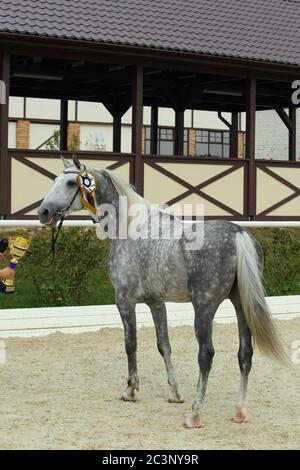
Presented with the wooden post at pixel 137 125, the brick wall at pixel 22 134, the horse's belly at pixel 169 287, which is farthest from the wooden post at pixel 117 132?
the horse's belly at pixel 169 287

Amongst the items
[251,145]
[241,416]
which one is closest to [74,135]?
[251,145]

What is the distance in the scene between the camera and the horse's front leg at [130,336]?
7297 mm

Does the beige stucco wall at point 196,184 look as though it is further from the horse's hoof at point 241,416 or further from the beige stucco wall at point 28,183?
the horse's hoof at point 241,416

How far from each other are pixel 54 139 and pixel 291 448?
2226cm

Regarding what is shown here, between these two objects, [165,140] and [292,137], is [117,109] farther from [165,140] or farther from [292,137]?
[165,140]

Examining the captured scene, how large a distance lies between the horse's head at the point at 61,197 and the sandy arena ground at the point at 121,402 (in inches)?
62.6

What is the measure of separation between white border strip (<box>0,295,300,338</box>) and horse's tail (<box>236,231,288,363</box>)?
457 cm

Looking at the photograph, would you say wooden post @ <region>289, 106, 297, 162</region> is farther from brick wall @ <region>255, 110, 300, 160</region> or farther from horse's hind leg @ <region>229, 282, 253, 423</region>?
horse's hind leg @ <region>229, 282, 253, 423</region>

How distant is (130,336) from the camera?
7352 millimetres

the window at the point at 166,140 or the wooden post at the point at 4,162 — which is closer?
the wooden post at the point at 4,162

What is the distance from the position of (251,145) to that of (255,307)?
9.65m

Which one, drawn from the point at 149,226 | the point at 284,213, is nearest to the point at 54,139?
the point at 284,213

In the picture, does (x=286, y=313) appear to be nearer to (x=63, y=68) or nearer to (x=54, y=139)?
(x=63, y=68)

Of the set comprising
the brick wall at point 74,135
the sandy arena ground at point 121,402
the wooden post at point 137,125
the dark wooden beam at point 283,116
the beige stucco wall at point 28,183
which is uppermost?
the brick wall at point 74,135
